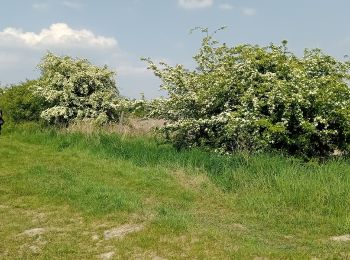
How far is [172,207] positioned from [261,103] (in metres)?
4.57

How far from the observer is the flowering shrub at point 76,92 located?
21.0 meters

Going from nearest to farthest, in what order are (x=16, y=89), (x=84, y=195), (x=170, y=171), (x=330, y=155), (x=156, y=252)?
(x=156, y=252) < (x=84, y=195) < (x=170, y=171) < (x=330, y=155) < (x=16, y=89)

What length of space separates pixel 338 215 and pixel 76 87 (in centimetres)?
1508

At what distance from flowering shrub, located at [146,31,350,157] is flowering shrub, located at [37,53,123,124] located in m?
5.38

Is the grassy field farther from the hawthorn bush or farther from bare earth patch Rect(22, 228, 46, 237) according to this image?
the hawthorn bush

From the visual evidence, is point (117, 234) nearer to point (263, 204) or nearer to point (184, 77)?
point (263, 204)

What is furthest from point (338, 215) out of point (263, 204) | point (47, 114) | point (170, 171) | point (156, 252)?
point (47, 114)

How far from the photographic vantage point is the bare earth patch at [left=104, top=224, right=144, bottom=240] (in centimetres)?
821

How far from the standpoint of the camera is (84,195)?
420 inches

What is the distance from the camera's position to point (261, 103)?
13.2 metres

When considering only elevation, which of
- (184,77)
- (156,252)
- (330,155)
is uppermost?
(184,77)

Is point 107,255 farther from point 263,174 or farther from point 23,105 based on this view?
point 23,105

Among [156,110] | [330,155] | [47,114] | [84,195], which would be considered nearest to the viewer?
[84,195]

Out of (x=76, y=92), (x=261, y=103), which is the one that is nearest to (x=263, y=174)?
(x=261, y=103)
